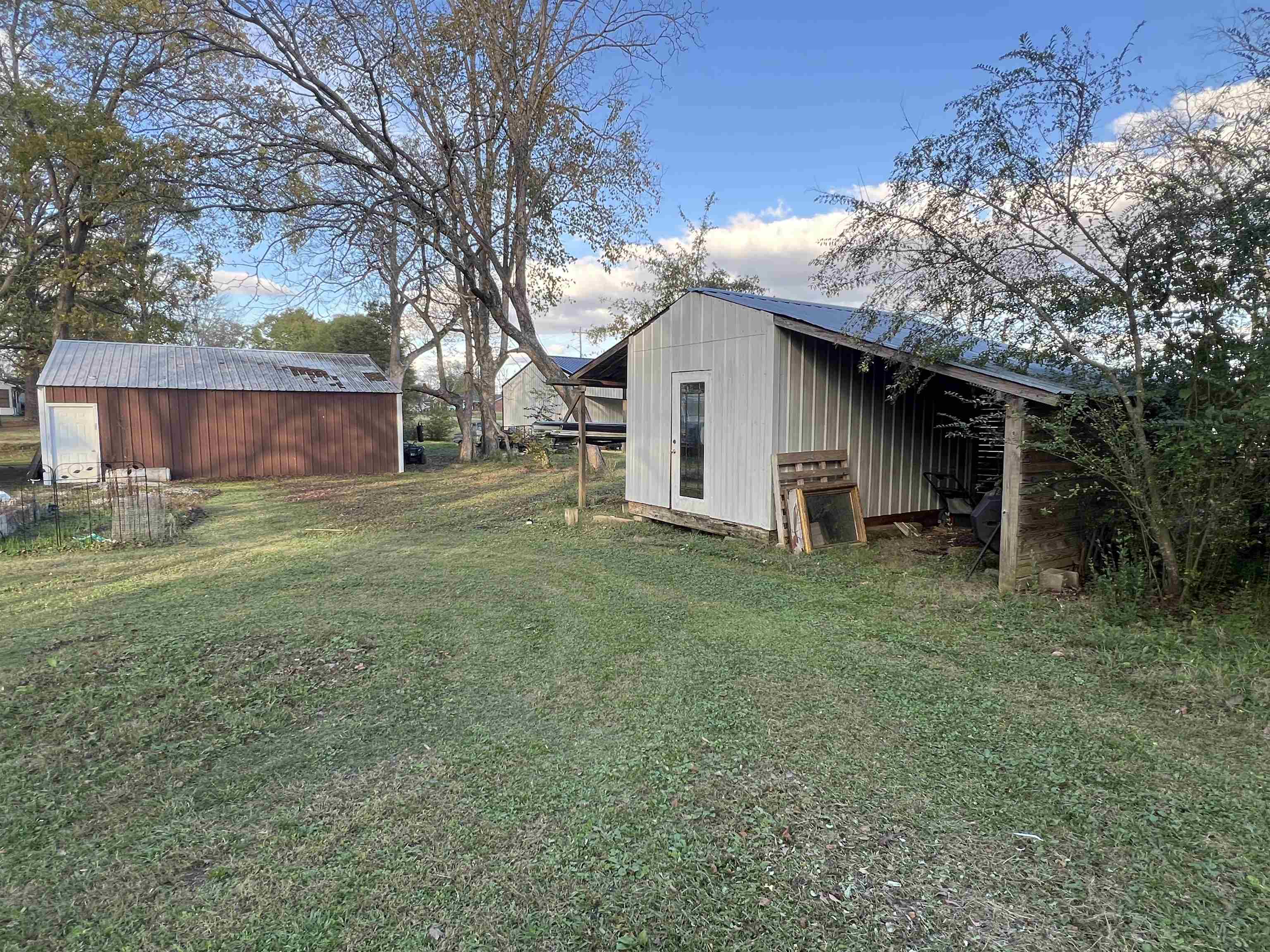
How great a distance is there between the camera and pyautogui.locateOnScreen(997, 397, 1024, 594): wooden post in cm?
566

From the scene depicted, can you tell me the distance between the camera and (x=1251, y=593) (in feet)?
15.4

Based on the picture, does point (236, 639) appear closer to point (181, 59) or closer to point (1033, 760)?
point (1033, 760)

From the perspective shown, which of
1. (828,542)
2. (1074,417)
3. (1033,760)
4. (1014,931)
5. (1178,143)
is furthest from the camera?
(828,542)

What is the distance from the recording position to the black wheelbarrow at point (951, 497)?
8.50 meters

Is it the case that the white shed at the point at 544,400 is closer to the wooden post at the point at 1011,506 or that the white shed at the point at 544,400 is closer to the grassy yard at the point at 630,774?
the wooden post at the point at 1011,506

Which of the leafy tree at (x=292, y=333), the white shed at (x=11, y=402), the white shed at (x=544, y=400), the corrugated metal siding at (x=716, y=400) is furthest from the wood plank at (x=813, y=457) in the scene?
the white shed at (x=11, y=402)

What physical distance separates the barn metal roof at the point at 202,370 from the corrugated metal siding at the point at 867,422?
13788 millimetres

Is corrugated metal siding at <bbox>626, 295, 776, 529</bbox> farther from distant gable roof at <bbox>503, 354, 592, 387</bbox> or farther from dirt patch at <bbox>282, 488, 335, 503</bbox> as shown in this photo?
distant gable roof at <bbox>503, 354, 592, 387</bbox>

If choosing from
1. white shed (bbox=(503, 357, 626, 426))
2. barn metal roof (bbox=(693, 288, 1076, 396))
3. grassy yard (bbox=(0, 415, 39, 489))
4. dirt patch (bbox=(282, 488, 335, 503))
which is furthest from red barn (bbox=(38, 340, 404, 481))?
barn metal roof (bbox=(693, 288, 1076, 396))

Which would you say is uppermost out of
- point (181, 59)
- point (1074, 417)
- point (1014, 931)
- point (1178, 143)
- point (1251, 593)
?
point (181, 59)

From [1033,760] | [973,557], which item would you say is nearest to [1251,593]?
[973,557]

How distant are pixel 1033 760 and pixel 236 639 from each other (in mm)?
4799

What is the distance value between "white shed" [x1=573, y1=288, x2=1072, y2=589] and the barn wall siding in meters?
11.0

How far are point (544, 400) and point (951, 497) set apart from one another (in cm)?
2750
